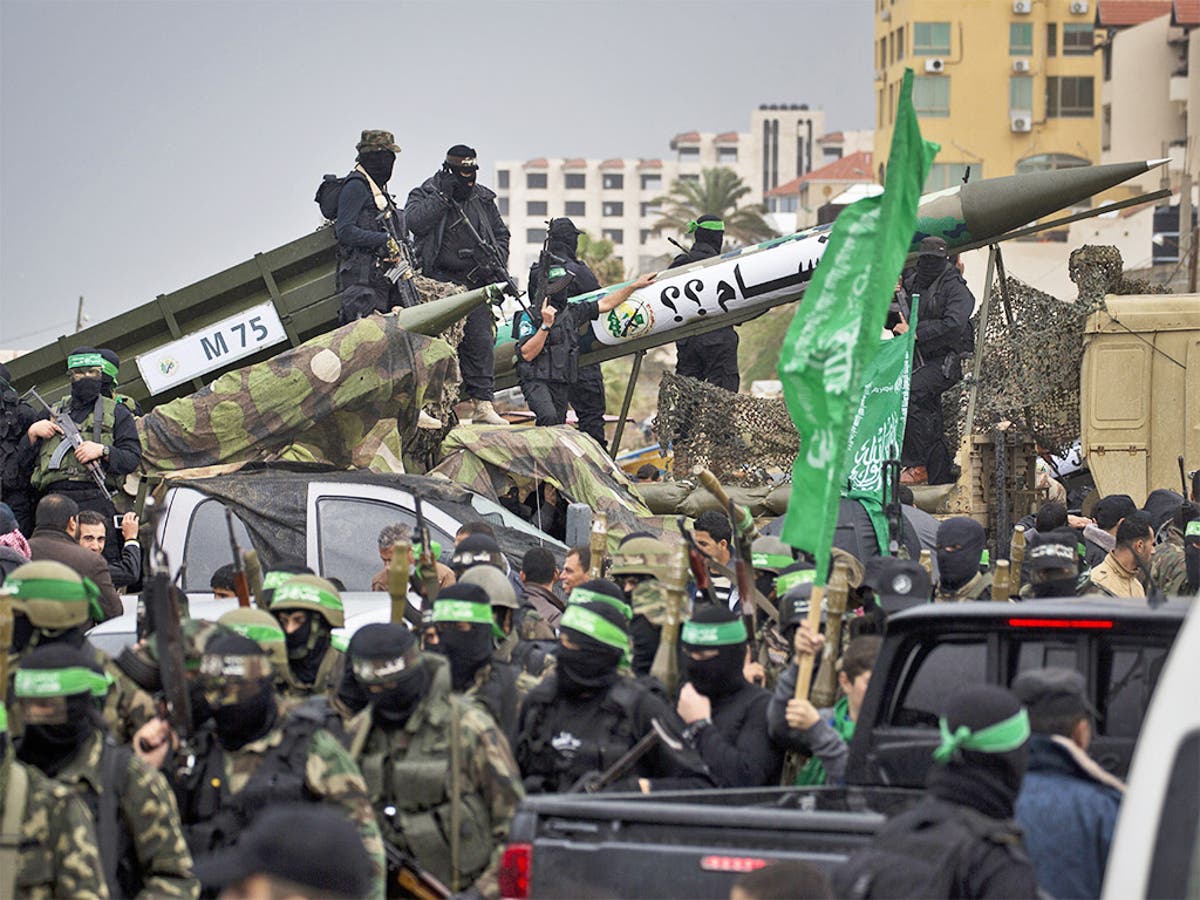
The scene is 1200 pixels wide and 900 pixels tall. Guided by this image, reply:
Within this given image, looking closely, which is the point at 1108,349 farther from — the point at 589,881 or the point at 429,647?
the point at 589,881

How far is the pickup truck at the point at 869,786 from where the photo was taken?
533cm

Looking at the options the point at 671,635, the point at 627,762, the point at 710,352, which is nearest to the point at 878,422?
the point at 671,635

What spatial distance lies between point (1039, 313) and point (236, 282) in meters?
7.58

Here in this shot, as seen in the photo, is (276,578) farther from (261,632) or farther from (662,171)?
(662,171)

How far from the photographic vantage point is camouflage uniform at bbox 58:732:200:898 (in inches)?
214

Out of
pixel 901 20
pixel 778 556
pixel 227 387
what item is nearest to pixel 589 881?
pixel 778 556

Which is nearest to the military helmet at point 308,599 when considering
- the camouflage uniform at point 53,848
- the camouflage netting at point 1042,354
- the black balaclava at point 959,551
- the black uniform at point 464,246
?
the camouflage uniform at point 53,848

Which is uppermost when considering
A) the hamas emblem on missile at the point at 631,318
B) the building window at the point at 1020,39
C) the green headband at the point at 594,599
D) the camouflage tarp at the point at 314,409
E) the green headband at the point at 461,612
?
the building window at the point at 1020,39

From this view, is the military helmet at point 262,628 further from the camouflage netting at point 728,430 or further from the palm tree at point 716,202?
the palm tree at point 716,202

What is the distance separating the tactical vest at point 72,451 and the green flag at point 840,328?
23.7 feet

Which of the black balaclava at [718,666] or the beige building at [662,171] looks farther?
the beige building at [662,171]

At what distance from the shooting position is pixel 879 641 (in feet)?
22.4

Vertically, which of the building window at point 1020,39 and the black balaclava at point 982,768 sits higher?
the building window at point 1020,39

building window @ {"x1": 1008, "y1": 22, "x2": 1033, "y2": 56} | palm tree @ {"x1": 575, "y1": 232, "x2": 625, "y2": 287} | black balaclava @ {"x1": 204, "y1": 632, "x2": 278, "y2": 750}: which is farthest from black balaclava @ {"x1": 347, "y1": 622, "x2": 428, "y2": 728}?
building window @ {"x1": 1008, "y1": 22, "x2": 1033, "y2": 56}
